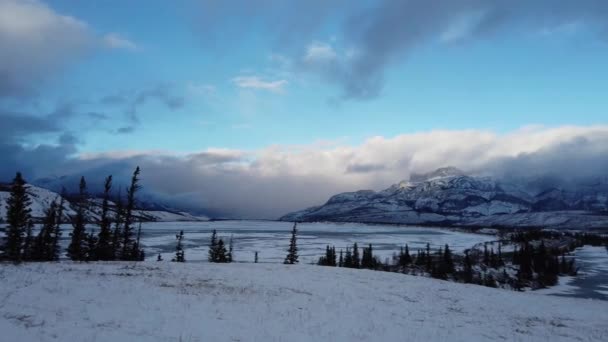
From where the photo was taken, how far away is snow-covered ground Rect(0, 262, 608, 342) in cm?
1525

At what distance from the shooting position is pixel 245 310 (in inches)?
798

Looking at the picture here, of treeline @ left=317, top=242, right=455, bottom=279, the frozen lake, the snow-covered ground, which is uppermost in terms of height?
the snow-covered ground

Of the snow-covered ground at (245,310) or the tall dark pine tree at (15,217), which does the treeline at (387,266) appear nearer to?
the snow-covered ground at (245,310)

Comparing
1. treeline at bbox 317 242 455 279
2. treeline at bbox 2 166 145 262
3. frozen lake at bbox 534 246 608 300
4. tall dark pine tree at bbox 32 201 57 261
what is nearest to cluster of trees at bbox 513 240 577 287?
frozen lake at bbox 534 246 608 300

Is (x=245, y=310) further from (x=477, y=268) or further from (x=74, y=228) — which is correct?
(x=477, y=268)

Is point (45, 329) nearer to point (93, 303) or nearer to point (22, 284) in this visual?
point (93, 303)

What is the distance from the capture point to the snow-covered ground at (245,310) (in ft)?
50.0

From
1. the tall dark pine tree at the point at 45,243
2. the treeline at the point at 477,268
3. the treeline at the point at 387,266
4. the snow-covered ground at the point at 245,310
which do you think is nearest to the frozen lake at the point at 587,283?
the treeline at the point at 477,268

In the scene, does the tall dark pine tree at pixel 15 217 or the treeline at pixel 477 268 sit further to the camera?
the treeline at pixel 477 268

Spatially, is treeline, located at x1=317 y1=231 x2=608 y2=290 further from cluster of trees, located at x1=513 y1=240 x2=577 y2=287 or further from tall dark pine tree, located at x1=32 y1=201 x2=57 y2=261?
tall dark pine tree, located at x1=32 y1=201 x2=57 y2=261

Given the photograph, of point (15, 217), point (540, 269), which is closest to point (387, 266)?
point (540, 269)

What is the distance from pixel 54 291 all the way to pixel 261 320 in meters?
10.9

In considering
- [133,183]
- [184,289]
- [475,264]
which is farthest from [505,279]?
[184,289]

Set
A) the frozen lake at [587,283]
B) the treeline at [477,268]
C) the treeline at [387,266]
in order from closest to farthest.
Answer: the frozen lake at [587,283], the treeline at [387,266], the treeline at [477,268]
